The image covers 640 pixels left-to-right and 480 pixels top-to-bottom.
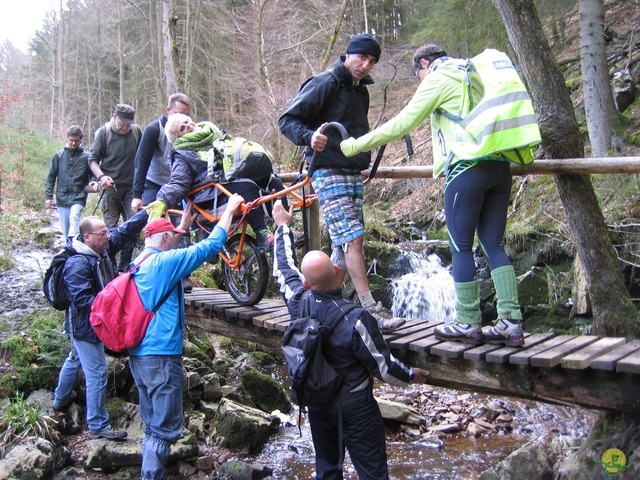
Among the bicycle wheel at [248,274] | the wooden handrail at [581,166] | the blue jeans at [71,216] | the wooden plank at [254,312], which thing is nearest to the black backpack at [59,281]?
the bicycle wheel at [248,274]

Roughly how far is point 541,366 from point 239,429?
359cm

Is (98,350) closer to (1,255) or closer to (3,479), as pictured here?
(3,479)

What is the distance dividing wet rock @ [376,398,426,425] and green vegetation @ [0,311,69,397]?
12.1ft

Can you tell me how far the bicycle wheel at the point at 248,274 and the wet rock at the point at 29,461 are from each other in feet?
6.91

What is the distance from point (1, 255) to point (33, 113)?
2214 cm

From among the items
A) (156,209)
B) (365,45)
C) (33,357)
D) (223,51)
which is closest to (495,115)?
(365,45)

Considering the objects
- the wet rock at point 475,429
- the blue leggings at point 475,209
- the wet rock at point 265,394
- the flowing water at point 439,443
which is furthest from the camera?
the wet rock at point 265,394

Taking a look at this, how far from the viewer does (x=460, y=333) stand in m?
3.62

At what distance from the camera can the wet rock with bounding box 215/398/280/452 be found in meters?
5.89

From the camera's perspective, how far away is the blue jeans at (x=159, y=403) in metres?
3.90

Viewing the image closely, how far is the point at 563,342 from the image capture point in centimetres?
359

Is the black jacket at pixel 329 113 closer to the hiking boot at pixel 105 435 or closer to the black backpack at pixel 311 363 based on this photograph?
the black backpack at pixel 311 363

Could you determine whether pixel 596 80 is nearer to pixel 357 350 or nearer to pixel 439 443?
pixel 439 443

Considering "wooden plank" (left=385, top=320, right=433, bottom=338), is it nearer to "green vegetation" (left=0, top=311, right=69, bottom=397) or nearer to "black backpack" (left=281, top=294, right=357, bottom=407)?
"black backpack" (left=281, top=294, right=357, bottom=407)
